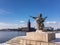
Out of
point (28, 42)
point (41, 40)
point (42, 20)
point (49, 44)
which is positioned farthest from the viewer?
point (42, 20)

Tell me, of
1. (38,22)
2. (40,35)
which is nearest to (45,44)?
(40,35)

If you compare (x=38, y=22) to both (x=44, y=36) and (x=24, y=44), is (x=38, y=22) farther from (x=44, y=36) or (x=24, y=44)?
(x=24, y=44)

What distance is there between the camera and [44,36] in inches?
314

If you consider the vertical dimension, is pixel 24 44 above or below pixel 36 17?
below

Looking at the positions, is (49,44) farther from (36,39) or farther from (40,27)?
(40,27)

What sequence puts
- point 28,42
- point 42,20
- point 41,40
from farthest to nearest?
1. point 42,20
2. point 28,42
3. point 41,40

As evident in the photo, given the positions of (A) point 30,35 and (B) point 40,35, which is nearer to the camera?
(B) point 40,35

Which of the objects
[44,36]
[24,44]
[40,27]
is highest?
[40,27]

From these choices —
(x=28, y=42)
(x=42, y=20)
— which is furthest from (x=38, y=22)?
(x=28, y=42)

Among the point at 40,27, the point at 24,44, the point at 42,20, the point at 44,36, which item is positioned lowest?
the point at 24,44

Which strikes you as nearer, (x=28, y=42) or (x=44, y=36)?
(x=44, y=36)

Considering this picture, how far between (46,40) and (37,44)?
0.85 meters

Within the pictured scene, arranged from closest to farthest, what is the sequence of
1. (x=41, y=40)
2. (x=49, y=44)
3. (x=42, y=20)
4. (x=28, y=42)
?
(x=49, y=44) → (x=41, y=40) → (x=28, y=42) → (x=42, y=20)

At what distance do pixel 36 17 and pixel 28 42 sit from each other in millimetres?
2544
